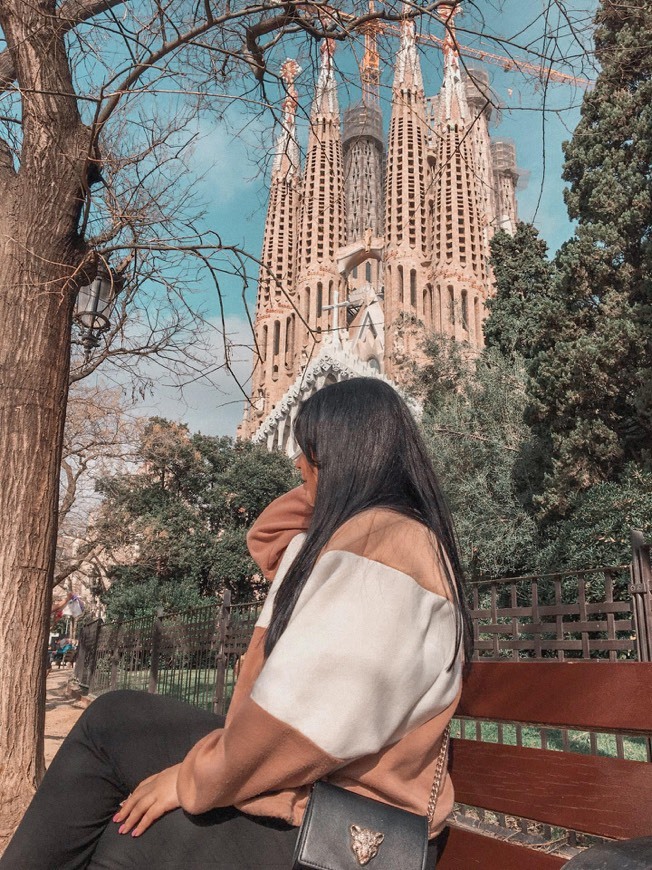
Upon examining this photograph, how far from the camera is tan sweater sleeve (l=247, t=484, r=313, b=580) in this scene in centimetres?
152

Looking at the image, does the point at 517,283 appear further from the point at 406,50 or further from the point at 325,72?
the point at 406,50

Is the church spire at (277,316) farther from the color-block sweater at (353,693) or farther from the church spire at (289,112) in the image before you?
the color-block sweater at (353,693)

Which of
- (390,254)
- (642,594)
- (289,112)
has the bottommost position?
(642,594)

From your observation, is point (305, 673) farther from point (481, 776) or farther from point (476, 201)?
point (476, 201)

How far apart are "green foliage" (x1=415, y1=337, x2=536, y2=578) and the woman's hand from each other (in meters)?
10.8

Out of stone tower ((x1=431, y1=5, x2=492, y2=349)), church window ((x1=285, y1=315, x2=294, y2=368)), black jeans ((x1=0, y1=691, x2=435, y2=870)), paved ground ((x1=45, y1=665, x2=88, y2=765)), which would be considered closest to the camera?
black jeans ((x1=0, y1=691, x2=435, y2=870))

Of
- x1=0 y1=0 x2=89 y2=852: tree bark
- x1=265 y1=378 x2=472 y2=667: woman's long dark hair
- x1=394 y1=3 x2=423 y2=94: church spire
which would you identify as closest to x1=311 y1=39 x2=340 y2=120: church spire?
x1=394 y1=3 x2=423 y2=94: church spire

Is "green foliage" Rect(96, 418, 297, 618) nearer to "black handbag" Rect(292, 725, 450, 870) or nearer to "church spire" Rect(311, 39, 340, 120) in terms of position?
"church spire" Rect(311, 39, 340, 120)

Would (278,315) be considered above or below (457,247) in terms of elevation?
below

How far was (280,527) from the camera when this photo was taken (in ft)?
5.02

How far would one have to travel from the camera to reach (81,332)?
466 cm

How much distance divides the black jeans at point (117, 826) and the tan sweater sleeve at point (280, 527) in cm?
38

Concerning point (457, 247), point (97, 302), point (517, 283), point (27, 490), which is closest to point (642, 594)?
point (27, 490)

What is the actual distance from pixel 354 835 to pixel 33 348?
290 centimetres
